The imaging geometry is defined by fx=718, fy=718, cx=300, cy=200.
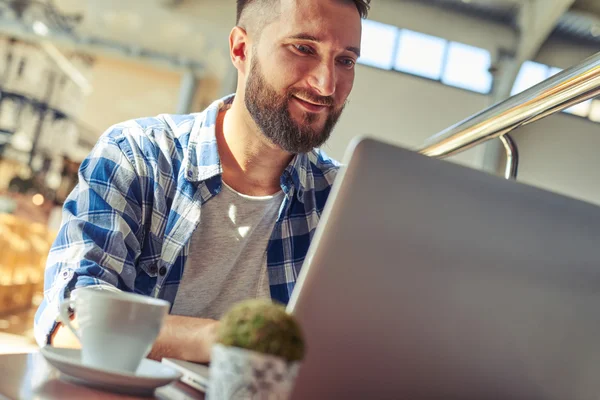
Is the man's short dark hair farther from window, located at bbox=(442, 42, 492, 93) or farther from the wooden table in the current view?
window, located at bbox=(442, 42, 492, 93)

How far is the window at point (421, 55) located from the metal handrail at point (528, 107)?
31.6 ft

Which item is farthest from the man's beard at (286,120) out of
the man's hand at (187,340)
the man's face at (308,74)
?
the man's hand at (187,340)

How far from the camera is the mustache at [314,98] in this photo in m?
1.40

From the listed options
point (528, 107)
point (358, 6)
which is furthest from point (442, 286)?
point (358, 6)

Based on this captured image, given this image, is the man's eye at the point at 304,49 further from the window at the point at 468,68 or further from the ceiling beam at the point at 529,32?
the window at the point at 468,68

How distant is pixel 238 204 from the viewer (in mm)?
1363

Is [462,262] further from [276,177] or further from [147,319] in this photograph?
[276,177]

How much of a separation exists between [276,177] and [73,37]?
11294mm

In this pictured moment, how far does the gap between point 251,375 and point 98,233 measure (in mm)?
706

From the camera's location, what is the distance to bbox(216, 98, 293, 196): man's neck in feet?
4.70

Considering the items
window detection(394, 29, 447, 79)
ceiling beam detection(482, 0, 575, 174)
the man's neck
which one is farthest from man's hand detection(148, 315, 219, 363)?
window detection(394, 29, 447, 79)

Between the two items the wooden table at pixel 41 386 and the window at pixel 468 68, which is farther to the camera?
the window at pixel 468 68

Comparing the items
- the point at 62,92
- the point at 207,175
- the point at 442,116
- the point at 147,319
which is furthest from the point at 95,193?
the point at 62,92

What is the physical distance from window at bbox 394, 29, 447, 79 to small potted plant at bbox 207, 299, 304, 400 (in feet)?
35.2
